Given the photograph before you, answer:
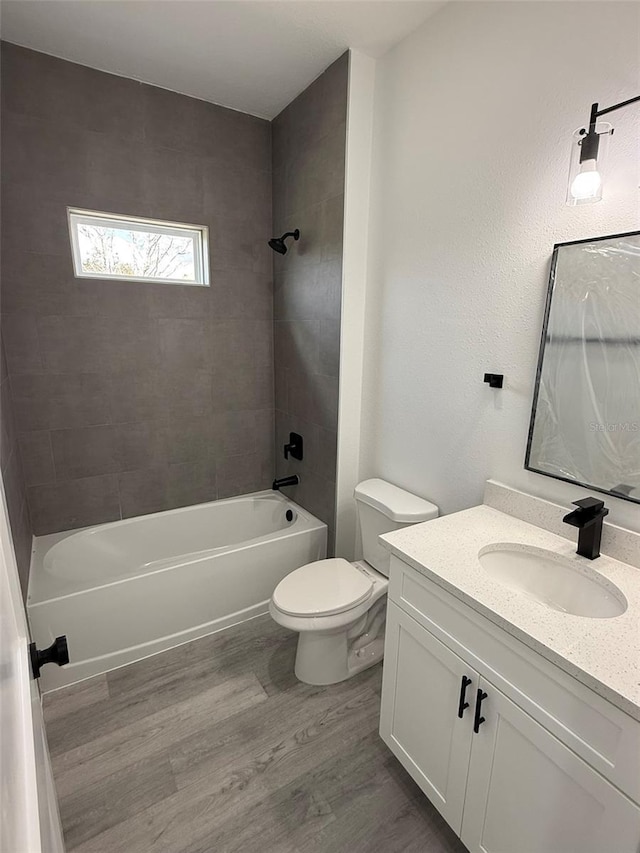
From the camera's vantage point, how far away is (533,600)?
1.11 metres

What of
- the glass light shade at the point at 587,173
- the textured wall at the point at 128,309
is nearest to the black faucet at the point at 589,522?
the glass light shade at the point at 587,173

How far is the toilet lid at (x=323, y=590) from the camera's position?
5.64 ft

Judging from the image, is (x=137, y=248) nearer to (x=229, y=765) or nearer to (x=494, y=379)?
(x=494, y=379)

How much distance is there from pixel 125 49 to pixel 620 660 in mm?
2860

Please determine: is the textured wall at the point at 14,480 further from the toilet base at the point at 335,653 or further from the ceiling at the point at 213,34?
the ceiling at the point at 213,34

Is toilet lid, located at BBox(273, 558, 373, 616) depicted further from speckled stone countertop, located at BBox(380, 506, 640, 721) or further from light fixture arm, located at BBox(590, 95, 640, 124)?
light fixture arm, located at BBox(590, 95, 640, 124)

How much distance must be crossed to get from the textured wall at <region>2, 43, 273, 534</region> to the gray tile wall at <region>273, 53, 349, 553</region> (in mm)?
171

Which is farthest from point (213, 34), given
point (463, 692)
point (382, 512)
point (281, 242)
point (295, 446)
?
point (463, 692)

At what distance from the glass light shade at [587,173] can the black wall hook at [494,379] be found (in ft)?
1.94

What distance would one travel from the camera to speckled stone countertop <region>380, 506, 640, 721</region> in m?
0.85

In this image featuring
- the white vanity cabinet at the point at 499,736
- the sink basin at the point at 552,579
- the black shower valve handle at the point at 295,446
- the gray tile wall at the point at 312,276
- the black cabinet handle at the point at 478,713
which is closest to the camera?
the white vanity cabinet at the point at 499,736

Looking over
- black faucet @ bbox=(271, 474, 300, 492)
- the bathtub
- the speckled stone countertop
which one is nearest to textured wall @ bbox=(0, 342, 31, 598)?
the bathtub

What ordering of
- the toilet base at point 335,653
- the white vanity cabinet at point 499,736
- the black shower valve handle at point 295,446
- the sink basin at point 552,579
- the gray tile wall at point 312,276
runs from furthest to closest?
1. the black shower valve handle at point 295,446
2. the gray tile wall at point 312,276
3. the toilet base at point 335,653
4. the sink basin at point 552,579
5. the white vanity cabinet at point 499,736

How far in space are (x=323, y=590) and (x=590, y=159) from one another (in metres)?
1.73
